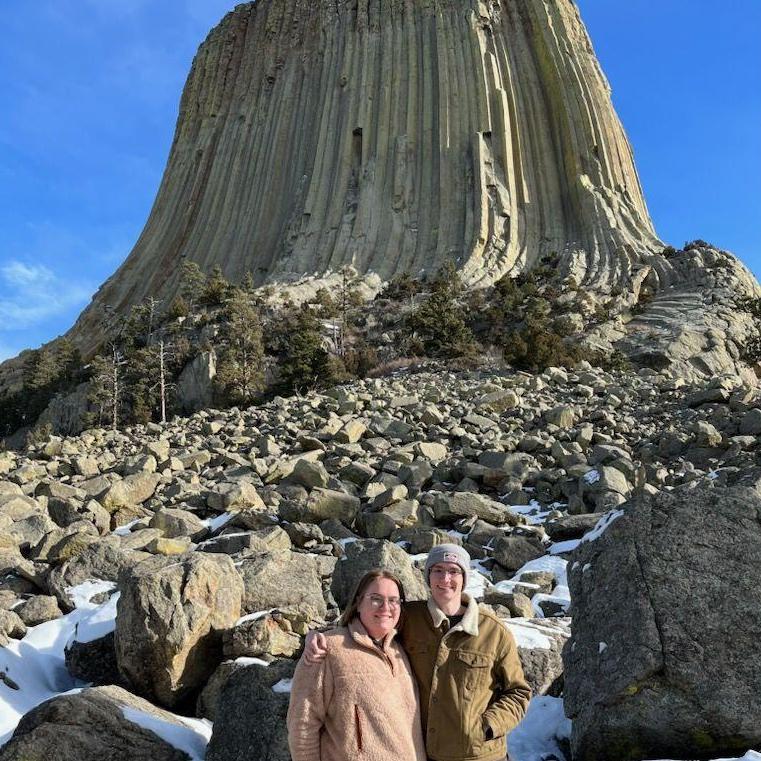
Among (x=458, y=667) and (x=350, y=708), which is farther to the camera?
(x=458, y=667)

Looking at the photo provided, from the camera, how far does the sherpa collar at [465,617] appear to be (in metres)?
2.52

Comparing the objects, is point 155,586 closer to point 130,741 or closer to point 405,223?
point 130,741

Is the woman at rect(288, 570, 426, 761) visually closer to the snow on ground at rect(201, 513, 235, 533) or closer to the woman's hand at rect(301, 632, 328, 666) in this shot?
the woman's hand at rect(301, 632, 328, 666)

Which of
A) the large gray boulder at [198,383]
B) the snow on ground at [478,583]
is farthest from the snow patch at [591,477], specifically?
the large gray boulder at [198,383]

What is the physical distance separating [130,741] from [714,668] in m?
2.56

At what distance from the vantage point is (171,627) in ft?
12.4

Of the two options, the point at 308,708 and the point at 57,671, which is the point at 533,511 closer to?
the point at 57,671

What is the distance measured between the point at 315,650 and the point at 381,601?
0.27 metres

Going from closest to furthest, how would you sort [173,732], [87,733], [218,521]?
1. [87,733]
2. [173,732]
3. [218,521]

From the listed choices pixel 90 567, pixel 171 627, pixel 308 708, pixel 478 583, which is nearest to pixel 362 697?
pixel 308 708

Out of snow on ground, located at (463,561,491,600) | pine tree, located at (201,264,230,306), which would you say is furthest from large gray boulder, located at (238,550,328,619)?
pine tree, located at (201,264,230,306)

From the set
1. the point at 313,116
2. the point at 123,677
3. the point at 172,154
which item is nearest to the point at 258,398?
the point at 123,677

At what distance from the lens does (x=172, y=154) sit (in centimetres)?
4984

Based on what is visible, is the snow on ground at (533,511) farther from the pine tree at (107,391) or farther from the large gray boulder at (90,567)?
the pine tree at (107,391)
